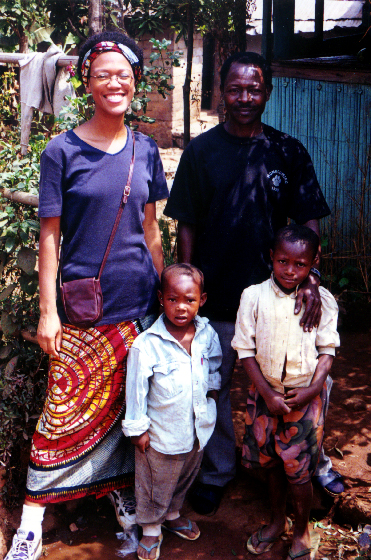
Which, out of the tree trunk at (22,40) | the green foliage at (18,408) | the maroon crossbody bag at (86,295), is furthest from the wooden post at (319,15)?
the tree trunk at (22,40)

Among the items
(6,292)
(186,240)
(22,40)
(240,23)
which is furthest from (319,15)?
(22,40)

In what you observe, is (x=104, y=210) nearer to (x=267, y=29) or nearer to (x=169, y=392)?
(x=169, y=392)

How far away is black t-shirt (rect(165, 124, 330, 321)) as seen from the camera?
268cm

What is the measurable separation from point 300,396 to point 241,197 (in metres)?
0.94

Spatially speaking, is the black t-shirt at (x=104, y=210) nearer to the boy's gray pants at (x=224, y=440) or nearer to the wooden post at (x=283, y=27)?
the boy's gray pants at (x=224, y=440)

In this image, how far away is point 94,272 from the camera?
2.51 metres

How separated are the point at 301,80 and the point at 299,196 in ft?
10.8

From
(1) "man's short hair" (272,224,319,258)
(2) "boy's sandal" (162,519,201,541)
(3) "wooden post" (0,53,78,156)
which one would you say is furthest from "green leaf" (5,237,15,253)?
(3) "wooden post" (0,53,78,156)

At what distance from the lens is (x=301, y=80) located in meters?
5.56

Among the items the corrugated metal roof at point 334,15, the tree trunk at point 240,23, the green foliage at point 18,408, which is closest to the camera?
the green foliage at point 18,408

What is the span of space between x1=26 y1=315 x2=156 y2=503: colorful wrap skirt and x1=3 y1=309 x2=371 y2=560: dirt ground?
37 cm

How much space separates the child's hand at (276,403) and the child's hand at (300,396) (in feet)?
0.07

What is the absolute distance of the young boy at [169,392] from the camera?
2.56m

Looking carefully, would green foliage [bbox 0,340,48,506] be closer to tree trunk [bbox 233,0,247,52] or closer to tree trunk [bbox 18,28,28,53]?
tree trunk [bbox 233,0,247,52]
